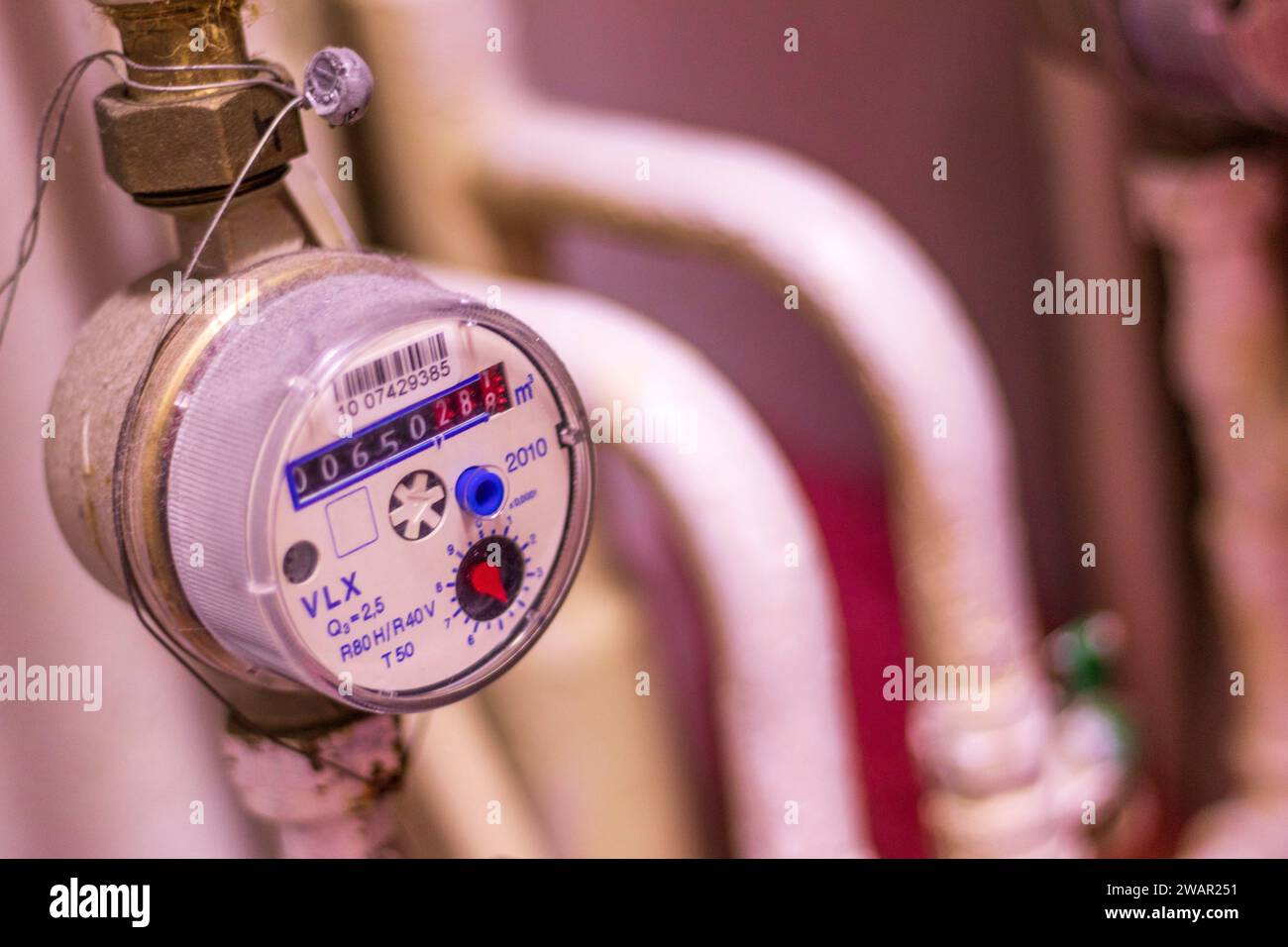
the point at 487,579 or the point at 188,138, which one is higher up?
the point at 188,138

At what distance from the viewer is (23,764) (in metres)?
0.44

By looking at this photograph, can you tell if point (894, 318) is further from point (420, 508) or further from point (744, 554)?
point (420, 508)

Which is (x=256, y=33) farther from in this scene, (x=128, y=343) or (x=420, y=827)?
(x=420, y=827)

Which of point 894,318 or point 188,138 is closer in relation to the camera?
point 188,138

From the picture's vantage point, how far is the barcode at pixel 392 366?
0.29 metres

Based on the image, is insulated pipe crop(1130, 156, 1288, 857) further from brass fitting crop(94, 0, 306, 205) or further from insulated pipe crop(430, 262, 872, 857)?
brass fitting crop(94, 0, 306, 205)

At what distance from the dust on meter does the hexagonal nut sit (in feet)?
0.09

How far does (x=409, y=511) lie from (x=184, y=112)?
0.37 feet

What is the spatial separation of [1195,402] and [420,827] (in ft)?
1.37

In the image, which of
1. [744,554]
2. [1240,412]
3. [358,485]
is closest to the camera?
[358,485]

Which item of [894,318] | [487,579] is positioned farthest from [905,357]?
[487,579]

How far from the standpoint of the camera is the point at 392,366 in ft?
0.98

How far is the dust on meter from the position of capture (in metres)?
0.29

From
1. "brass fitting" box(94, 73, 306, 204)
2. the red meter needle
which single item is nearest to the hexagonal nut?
"brass fitting" box(94, 73, 306, 204)
